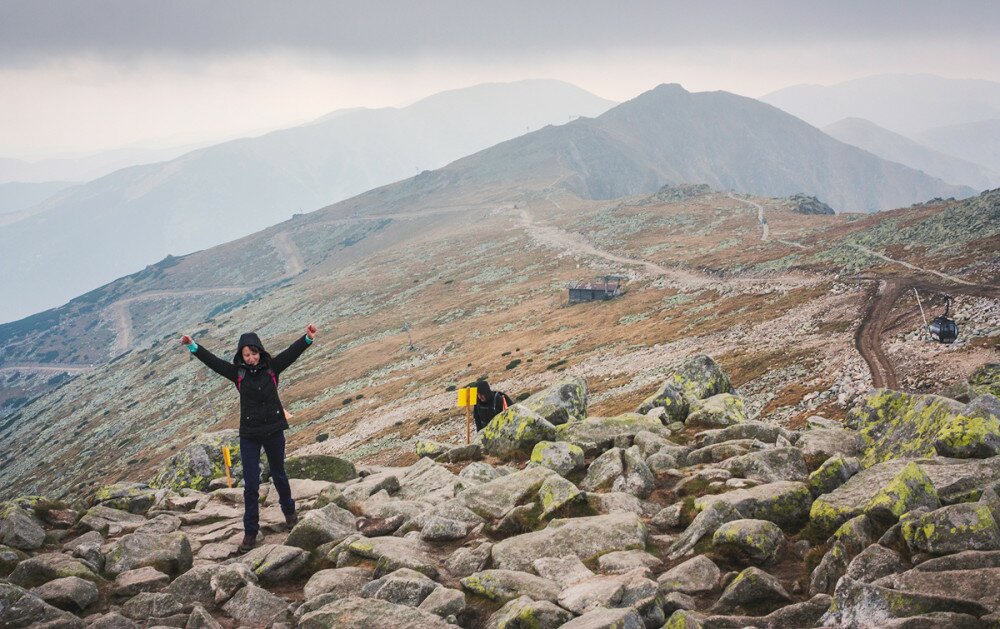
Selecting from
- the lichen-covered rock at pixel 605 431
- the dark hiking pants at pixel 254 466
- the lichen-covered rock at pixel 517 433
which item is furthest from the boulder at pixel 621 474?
the dark hiking pants at pixel 254 466

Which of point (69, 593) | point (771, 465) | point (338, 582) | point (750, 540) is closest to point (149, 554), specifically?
point (69, 593)

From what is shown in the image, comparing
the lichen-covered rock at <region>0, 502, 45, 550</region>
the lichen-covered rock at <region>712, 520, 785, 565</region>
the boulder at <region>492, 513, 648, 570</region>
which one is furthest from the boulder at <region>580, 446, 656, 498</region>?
the lichen-covered rock at <region>0, 502, 45, 550</region>

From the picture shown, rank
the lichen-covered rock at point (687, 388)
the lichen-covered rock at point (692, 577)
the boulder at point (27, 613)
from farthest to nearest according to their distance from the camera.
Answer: the lichen-covered rock at point (687, 388) → the lichen-covered rock at point (692, 577) → the boulder at point (27, 613)

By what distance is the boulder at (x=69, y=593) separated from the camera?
37.2 feet

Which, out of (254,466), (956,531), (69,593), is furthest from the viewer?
(254,466)

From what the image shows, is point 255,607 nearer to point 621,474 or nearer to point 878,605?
point 621,474

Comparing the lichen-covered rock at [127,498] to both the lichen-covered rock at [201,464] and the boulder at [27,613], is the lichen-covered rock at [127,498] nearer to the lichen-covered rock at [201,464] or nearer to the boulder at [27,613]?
the lichen-covered rock at [201,464]

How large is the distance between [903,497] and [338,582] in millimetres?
11104

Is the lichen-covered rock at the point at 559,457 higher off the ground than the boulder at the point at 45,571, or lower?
lower

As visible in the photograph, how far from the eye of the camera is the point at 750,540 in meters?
11.2

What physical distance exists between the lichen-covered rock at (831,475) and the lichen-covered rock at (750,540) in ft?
7.34

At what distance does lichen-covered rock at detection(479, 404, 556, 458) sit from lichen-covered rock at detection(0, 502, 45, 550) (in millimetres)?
13732

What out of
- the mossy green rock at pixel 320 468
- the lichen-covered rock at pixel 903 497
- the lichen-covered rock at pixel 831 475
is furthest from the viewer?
the mossy green rock at pixel 320 468

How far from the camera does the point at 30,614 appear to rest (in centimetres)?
1029
